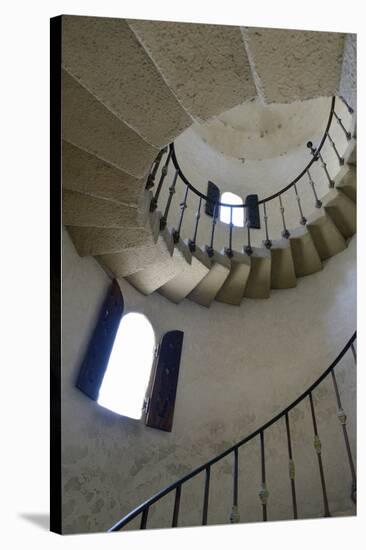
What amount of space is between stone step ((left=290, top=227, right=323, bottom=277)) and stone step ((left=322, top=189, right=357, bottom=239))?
0.96 ft

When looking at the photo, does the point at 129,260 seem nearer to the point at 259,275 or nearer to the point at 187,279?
the point at 187,279

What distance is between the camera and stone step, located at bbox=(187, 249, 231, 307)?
4320mm

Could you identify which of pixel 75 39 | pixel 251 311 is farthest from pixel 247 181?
pixel 75 39

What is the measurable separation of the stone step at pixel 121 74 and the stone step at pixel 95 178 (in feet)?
1.37

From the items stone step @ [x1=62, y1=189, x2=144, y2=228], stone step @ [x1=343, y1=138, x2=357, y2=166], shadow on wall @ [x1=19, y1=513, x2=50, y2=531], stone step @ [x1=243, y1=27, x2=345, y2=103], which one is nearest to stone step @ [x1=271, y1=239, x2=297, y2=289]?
stone step @ [x1=343, y1=138, x2=357, y2=166]

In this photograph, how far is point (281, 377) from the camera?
429 centimetres

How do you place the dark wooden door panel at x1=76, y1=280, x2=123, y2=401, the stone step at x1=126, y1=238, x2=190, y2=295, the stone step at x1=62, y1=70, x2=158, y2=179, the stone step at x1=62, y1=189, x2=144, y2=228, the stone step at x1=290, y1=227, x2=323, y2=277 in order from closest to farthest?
the stone step at x1=62, y1=70, x2=158, y2=179 < the stone step at x1=62, y1=189, x2=144, y2=228 < the dark wooden door panel at x1=76, y1=280, x2=123, y2=401 < the stone step at x1=126, y1=238, x2=190, y2=295 < the stone step at x1=290, y1=227, x2=323, y2=277

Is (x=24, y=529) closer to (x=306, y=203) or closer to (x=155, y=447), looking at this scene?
(x=155, y=447)

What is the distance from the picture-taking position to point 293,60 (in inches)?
78.6

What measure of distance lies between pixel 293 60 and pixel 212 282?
2611mm

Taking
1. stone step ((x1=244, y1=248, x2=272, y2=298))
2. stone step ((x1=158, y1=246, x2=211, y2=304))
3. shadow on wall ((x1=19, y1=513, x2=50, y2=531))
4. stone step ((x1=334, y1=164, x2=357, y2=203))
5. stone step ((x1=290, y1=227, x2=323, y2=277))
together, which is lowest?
shadow on wall ((x1=19, y1=513, x2=50, y2=531))

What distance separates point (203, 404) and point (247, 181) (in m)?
3.74

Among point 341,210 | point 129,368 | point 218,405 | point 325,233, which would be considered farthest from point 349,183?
point 129,368

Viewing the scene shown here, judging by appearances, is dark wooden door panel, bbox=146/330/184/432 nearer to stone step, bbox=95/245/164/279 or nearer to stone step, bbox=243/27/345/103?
stone step, bbox=95/245/164/279
